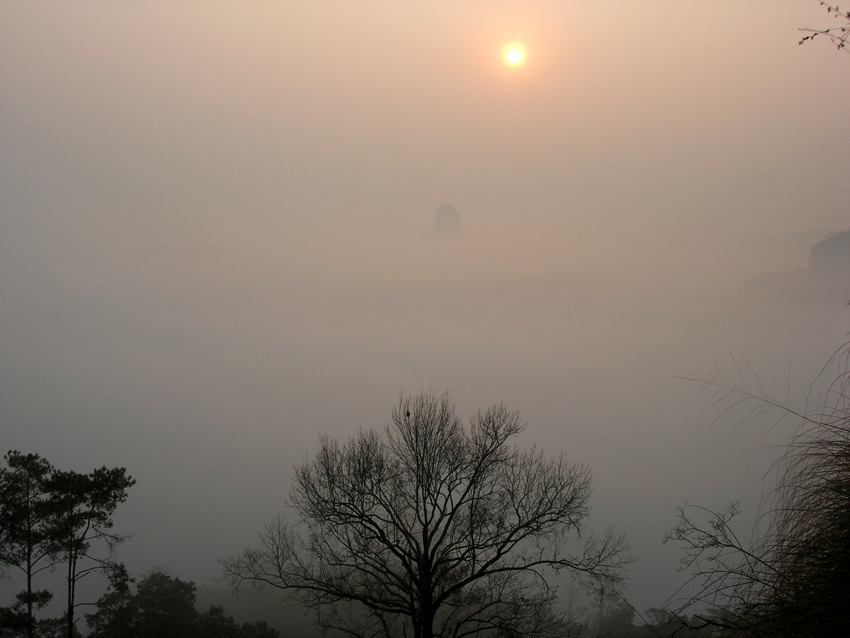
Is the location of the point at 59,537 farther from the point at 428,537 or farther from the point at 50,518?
the point at 428,537

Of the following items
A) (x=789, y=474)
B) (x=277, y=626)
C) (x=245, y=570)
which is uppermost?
(x=789, y=474)

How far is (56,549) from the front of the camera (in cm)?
2027

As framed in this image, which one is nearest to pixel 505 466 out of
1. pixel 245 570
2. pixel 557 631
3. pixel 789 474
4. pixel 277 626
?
pixel 557 631

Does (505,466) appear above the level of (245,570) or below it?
above

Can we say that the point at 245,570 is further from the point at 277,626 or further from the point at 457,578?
the point at 277,626

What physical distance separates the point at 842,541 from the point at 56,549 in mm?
24445

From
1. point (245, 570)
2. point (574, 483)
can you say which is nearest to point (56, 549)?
point (245, 570)

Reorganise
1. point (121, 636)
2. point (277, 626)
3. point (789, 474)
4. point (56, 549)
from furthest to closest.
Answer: point (277, 626)
point (121, 636)
point (56, 549)
point (789, 474)

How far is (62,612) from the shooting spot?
2317 centimetres

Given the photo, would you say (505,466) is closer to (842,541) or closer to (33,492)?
(842,541)

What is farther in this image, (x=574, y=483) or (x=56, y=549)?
(x=56, y=549)

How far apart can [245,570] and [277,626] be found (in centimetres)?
1220

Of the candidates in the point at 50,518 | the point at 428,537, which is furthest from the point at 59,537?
the point at 428,537

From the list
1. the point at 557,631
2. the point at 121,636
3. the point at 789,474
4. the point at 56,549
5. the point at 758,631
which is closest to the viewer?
the point at 758,631
